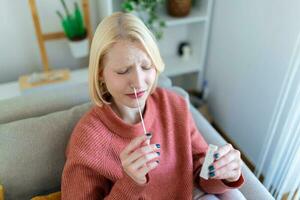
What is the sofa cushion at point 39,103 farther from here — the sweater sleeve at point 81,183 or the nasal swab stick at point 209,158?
the nasal swab stick at point 209,158

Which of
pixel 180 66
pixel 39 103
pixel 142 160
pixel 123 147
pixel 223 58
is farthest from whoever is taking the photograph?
pixel 180 66

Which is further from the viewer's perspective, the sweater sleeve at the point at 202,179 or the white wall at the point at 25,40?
the white wall at the point at 25,40

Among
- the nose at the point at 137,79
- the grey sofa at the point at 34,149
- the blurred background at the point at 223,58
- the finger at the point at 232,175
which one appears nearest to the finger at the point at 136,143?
the nose at the point at 137,79

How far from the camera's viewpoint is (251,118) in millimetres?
1705

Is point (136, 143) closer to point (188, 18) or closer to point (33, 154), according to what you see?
point (33, 154)

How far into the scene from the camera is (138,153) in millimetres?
726

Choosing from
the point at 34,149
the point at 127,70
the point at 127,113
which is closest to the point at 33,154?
the point at 34,149

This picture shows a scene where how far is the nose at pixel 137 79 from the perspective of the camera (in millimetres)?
856

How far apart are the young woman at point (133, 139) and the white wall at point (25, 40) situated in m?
0.91

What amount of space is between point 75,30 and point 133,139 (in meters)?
0.95

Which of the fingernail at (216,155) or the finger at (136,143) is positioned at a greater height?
the finger at (136,143)

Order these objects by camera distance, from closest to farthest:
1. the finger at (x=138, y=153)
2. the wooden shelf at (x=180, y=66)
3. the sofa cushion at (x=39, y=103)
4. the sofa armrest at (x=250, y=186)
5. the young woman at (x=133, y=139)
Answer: the finger at (x=138, y=153) → the young woman at (x=133, y=139) → the sofa armrest at (x=250, y=186) → the sofa cushion at (x=39, y=103) → the wooden shelf at (x=180, y=66)

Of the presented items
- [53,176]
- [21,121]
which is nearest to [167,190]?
[53,176]

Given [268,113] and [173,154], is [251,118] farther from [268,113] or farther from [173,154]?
[173,154]
